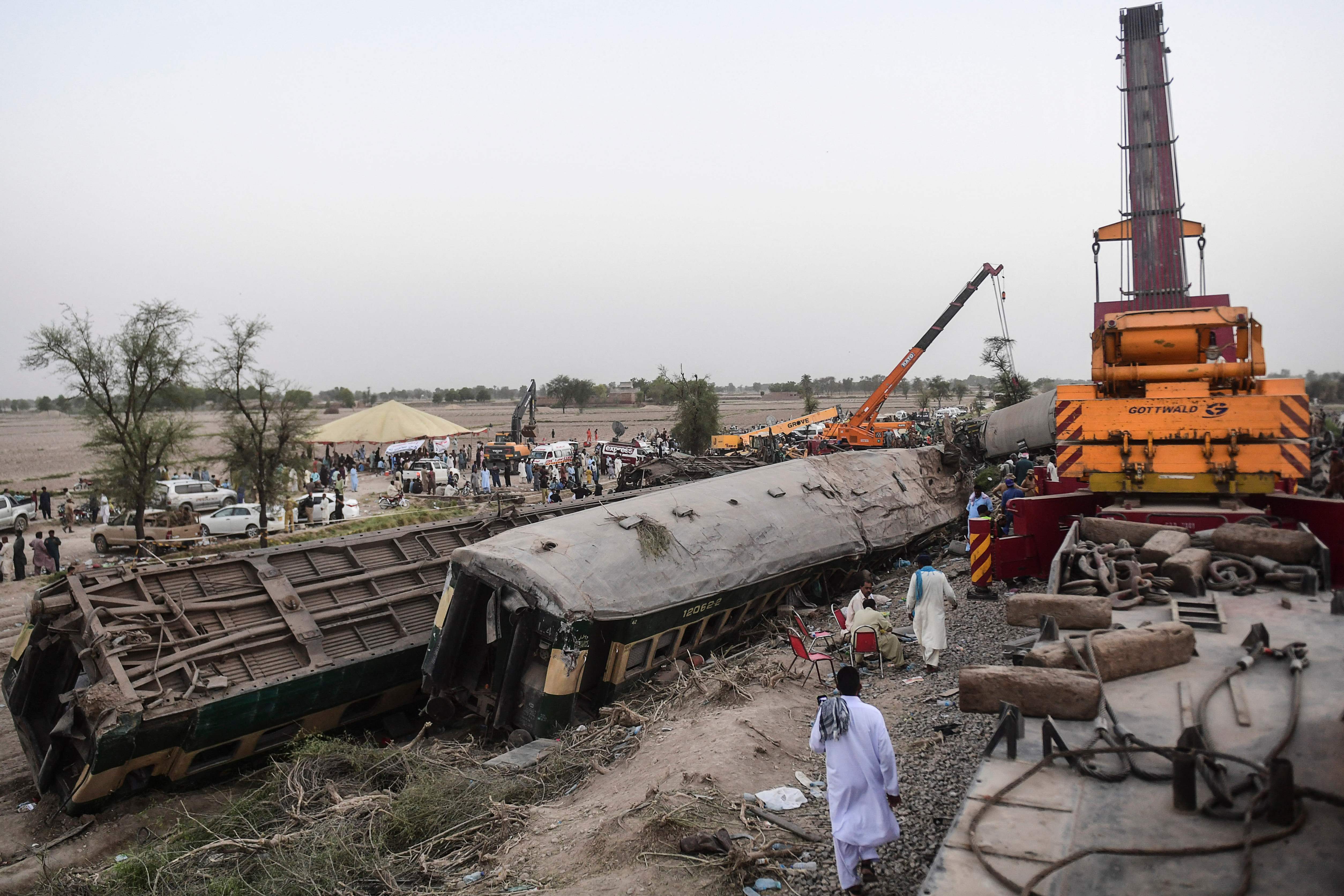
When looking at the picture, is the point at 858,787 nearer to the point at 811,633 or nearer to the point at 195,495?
the point at 811,633

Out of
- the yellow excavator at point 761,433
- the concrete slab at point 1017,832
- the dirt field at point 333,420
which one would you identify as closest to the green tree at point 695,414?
the yellow excavator at point 761,433

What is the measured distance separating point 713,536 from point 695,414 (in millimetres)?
26258

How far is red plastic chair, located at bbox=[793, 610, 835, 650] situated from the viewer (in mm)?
11281

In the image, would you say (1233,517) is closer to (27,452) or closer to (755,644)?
(755,644)

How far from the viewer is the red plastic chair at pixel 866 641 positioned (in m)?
9.78

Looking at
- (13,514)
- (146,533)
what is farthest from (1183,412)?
(13,514)

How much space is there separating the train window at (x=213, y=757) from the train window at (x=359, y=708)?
129cm

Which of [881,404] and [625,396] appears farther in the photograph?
[625,396]

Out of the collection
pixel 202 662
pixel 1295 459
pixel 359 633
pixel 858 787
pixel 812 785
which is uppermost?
pixel 1295 459

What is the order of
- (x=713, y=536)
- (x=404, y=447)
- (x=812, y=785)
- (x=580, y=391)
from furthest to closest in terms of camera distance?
(x=580, y=391) → (x=404, y=447) → (x=713, y=536) → (x=812, y=785)

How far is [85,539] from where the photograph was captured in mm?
26078

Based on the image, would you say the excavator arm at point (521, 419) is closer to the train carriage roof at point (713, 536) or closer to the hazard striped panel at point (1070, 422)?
the train carriage roof at point (713, 536)

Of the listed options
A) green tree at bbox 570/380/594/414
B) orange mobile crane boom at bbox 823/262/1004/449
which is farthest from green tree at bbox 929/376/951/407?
orange mobile crane boom at bbox 823/262/1004/449

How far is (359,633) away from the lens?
11672mm
